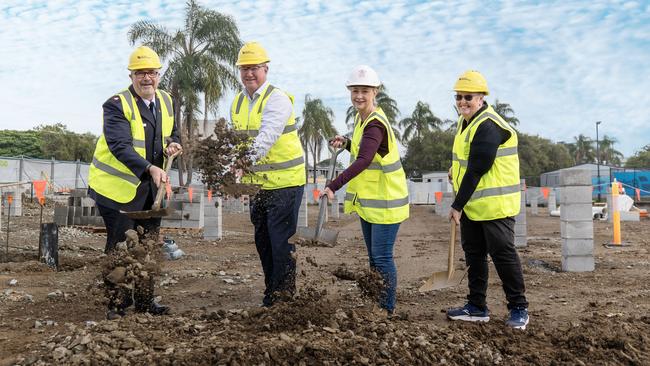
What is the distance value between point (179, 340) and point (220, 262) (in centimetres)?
469

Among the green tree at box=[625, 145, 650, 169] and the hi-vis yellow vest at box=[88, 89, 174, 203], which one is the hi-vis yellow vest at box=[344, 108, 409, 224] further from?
the green tree at box=[625, 145, 650, 169]

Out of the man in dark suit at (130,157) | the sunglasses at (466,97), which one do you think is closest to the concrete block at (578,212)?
the sunglasses at (466,97)

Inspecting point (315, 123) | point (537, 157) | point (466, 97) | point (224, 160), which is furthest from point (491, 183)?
point (537, 157)

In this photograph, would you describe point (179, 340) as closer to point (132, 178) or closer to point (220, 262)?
point (132, 178)

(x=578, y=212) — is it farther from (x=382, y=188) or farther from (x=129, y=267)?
(x=129, y=267)

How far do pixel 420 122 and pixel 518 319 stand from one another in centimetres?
5063

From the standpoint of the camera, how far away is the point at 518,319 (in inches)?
162

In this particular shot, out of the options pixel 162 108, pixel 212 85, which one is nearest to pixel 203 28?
pixel 212 85

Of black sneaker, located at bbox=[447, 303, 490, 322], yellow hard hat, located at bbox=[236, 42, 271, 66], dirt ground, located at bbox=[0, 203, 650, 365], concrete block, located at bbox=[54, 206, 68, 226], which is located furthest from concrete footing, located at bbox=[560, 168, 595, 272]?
concrete block, located at bbox=[54, 206, 68, 226]

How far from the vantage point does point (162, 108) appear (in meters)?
4.46

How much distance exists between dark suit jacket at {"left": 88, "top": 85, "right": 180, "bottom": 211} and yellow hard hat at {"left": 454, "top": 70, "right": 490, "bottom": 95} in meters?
2.39

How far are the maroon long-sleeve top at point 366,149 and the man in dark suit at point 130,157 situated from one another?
51.2 inches

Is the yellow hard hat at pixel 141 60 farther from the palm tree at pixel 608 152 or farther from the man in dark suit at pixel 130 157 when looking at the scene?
the palm tree at pixel 608 152

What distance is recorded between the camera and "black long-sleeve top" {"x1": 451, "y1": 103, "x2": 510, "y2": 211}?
3.99m
